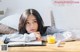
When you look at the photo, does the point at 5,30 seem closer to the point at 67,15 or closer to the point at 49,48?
the point at 49,48

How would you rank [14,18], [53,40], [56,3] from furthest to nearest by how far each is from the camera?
[56,3]
[14,18]
[53,40]

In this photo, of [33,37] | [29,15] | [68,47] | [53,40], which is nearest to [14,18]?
[29,15]

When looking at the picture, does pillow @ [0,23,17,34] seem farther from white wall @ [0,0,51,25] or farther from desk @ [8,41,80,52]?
desk @ [8,41,80,52]

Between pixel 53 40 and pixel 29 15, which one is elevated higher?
pixel 29 15

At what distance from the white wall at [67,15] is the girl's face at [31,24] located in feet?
1.74

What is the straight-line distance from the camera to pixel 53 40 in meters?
1.73

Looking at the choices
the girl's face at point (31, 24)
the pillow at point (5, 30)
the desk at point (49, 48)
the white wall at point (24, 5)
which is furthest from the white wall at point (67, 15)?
the desk at point (49, 48)

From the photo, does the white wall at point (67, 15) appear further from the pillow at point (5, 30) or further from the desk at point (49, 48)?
the desk at point (49, 48)

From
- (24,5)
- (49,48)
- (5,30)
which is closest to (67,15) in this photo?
(24,5)

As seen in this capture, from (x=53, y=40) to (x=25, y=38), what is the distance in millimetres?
265

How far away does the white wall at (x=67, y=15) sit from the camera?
8.24 feet

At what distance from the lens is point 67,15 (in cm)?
253

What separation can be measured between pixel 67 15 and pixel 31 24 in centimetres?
68

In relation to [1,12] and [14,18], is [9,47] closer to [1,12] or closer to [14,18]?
[14,18]
